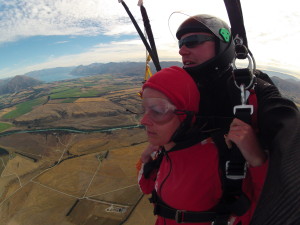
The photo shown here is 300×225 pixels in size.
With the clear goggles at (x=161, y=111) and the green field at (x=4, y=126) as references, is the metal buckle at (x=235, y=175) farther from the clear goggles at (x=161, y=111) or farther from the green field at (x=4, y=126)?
the green field at (x=4, y=126)

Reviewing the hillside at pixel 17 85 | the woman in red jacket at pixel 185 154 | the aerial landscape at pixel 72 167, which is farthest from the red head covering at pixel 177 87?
the hillside at pixel 17 85

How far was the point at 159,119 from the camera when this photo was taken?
1.41m

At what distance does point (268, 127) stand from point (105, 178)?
2410cm

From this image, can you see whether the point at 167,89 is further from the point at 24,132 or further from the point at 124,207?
the point at 24,132

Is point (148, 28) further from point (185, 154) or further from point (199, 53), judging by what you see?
point (185, 154)

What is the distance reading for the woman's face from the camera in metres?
1.40

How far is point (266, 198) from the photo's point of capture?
621 millimetres

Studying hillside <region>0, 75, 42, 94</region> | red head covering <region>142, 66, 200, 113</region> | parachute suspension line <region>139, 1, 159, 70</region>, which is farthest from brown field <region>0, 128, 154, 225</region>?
hillside <region>0, 75, 42, 94</region>

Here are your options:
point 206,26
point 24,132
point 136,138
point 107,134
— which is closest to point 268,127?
point 206,26

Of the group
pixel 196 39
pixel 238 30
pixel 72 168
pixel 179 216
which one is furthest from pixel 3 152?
pixel 238 30

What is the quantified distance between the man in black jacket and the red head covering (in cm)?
18

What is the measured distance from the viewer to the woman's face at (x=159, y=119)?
55.2 inches

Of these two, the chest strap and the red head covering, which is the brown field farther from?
the red head covering

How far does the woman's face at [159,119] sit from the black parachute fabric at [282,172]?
22.9 inches
